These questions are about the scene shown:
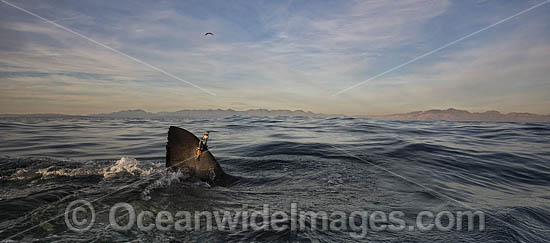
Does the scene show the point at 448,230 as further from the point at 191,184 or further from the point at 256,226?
the point at 191,184

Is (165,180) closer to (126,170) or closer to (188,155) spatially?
(188,155)

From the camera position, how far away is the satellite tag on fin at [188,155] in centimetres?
521

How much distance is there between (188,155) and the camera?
17.3 feet

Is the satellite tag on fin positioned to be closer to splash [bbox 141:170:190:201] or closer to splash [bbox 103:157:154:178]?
splash [bbox 141:170:190:201]

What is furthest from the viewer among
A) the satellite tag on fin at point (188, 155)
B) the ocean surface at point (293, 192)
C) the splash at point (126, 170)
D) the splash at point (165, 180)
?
the splash at point (126, 170)

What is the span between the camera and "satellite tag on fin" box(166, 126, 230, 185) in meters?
5.21

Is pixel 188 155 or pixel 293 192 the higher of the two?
pixel 188 155

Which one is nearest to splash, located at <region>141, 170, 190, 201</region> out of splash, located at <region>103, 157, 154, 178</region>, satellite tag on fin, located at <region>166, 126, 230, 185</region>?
satellite tag on fin, located at <region>166, 126, 230, 185</region>

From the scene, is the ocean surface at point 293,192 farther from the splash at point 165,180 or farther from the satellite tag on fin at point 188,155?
the satellite tag on fin at point 188,155

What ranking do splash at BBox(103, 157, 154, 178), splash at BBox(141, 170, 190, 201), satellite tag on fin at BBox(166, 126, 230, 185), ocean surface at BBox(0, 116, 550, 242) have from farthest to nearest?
1. splash at BBox(103, 157, 154, 178)
2. satellite tag on fin at BBox(166, 126, 230, 185)
3. splash at BBox(141, 170, 190, 201)
4. ocean surface at BBox(0, 116, 550, 242)

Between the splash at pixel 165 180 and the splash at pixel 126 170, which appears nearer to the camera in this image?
the splash at pixel 165 180

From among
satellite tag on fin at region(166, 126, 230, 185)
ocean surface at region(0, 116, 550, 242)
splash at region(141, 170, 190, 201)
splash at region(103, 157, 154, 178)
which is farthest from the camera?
splash at region(103, 157, 154, 178)

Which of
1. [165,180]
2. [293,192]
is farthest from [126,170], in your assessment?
[293,192]

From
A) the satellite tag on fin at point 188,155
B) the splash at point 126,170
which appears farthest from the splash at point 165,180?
the splash at point 126,170
